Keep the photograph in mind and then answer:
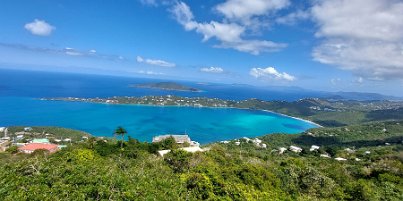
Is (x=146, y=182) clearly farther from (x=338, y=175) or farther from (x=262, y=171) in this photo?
(x=338, y=175)

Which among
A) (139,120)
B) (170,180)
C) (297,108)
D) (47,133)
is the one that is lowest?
(139,120)

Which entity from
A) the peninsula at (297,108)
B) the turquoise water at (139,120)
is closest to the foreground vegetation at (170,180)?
the turquoise water at (139,120)

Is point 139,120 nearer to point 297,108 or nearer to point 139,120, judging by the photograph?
point 139,120

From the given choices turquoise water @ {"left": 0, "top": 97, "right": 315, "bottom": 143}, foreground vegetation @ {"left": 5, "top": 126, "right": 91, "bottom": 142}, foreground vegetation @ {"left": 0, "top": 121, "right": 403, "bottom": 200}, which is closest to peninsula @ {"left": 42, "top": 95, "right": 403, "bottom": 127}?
turquoise water @ {"left": 0, "top": 97, "right": 315, "bottom": 143}

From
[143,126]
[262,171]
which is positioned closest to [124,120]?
[143,126]

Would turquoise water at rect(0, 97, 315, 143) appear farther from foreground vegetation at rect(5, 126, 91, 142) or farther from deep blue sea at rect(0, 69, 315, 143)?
foreground vegetation at rect(5, 126, 91, 142)

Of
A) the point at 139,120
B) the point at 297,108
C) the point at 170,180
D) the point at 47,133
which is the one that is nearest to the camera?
the point at 170,180

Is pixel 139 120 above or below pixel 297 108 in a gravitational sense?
below

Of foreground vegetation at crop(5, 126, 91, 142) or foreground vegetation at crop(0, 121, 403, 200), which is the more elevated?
foreground vegetation at crop(0, 121, 403, 200)

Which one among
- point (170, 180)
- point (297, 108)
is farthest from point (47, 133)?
point (297, 108)
